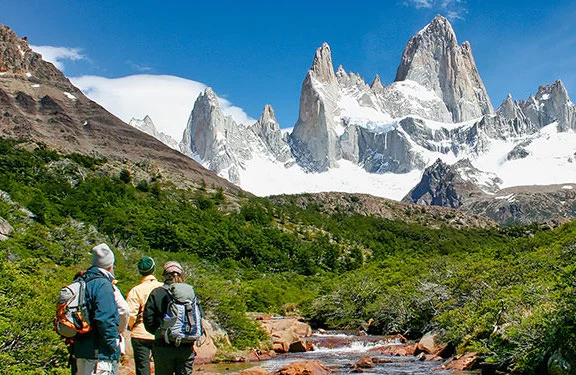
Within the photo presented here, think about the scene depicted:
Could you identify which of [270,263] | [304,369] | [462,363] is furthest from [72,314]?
[270,263]

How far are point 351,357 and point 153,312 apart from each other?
62.0 feet

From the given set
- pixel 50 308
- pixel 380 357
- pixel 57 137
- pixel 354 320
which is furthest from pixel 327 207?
pixel 50 308

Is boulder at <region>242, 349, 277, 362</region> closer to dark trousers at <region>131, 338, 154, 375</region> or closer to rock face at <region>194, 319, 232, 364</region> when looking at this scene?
rock face at <region>194, 319, 232, 364</region>

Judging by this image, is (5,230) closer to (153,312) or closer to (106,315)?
(153,312)

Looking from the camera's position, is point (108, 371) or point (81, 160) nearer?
point (108, 371)

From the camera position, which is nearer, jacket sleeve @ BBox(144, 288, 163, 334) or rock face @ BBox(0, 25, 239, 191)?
jacket sleeve @ BBox(144, 288, 163, 334)

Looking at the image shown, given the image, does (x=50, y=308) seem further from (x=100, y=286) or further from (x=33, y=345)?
(x=100, y=286)

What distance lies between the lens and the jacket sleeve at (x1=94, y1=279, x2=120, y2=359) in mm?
7180

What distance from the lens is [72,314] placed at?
23.6 ft

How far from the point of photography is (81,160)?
95062mm

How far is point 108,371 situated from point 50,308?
7.30 meters

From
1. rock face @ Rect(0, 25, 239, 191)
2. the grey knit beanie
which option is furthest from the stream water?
rock face @ Rect(0, 25, 239, 191)

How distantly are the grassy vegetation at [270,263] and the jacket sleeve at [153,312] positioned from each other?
4.08 m

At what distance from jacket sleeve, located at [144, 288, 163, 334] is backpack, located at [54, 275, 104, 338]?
1.22 m
